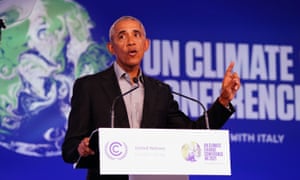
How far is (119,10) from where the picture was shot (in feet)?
17.5

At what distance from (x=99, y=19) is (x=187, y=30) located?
61 cm

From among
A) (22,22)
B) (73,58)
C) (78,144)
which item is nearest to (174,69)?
(73,58)

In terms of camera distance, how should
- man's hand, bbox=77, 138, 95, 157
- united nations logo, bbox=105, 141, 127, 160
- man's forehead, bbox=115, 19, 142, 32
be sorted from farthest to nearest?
man's forehead, bbox=115, 19, 142, 32 → man's hand, bbox=77, 138, 95, 157 → united nations logo, bbox=105, 141, 127, 160

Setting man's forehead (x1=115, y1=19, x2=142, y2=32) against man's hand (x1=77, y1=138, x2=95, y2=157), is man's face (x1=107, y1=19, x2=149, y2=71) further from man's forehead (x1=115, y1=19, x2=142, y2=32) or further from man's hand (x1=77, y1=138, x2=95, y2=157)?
man's hand (x1=77, y1=138, x2=95, y2=157)

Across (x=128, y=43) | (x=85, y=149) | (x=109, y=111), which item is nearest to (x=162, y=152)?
(x=85, y=149)

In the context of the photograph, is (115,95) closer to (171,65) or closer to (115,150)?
(115,150)

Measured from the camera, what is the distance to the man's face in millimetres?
3406

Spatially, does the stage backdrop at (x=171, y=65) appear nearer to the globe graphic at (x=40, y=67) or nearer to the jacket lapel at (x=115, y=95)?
the globe graphic at (x=40, y=67)

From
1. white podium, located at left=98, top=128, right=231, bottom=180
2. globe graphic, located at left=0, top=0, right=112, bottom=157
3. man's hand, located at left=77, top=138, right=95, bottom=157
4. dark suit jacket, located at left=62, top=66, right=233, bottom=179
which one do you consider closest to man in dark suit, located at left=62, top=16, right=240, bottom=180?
dark suit jacket, located at left=62, top=66, right=233, bottom=179

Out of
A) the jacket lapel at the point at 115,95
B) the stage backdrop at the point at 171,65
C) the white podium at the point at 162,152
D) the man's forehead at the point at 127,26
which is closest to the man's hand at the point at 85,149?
the white podium at the point at 162,152

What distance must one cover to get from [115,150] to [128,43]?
67 cm

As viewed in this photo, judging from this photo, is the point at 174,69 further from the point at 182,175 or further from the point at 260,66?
the point at 182,175

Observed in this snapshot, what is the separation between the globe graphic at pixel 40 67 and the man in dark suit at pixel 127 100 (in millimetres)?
1634

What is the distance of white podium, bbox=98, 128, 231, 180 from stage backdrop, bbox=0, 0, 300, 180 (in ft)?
7.05
